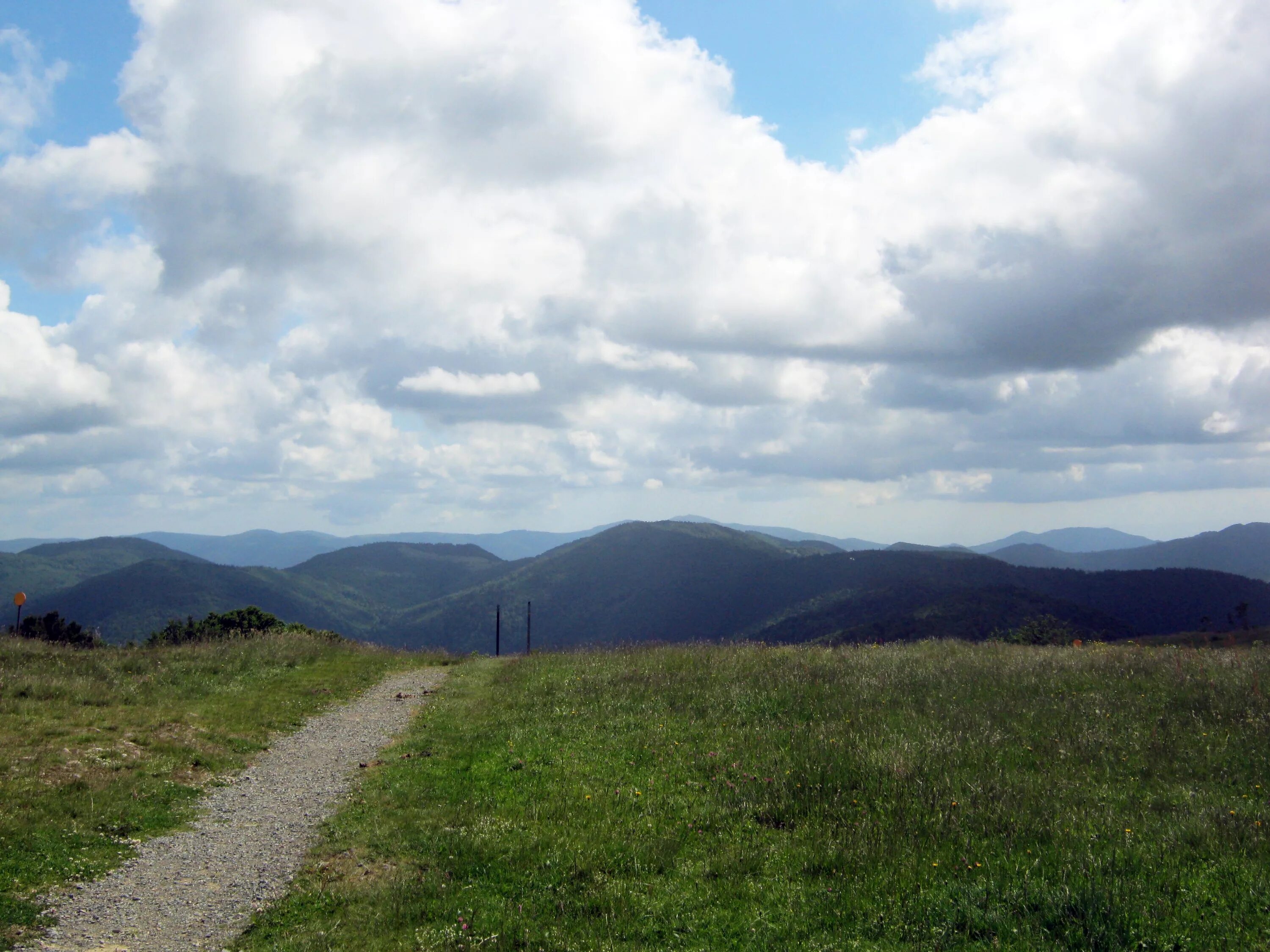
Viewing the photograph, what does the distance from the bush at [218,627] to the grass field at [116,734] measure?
591 centimetres

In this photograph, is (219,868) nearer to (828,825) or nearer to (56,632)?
(828,825)

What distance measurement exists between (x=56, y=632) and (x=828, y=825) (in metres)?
32.9

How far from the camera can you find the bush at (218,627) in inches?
1226

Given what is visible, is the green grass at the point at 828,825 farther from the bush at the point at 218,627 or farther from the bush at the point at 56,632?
the bush at the point at 218,627

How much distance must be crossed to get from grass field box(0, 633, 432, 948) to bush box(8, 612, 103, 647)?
4.92m

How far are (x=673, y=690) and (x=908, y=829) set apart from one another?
9.45 metres

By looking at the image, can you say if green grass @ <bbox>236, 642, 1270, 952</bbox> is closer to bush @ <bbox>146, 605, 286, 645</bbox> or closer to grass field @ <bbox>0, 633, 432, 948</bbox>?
grass field @ <bbox>0, 633, 432, 948</bbox>

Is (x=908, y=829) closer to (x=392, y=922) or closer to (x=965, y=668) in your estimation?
(x=392, y=922)

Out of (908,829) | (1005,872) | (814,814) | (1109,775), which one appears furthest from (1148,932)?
(1109,775)

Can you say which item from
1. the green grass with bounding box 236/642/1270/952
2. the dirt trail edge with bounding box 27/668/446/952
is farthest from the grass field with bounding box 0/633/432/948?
the green grass with bounding box 236/642/1270/952

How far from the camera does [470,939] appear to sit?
727 centimetres

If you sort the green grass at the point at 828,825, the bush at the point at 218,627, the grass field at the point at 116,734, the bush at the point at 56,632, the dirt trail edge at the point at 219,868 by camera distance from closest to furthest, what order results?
the green grass at the point at 828,825, the dirt trail edge at the point at 219,868, the grass field at the point at 116,734, the bush at the point at 56,632, the bush at the point at 218,627

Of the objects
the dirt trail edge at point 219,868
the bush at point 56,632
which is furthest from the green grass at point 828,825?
the bush at point 56,632

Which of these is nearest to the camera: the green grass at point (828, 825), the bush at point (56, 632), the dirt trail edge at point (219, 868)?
the green grass at point (828, 825)
